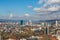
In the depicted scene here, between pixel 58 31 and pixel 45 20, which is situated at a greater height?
pixel 45 20

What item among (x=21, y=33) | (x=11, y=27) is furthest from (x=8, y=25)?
(x=21, y=33)

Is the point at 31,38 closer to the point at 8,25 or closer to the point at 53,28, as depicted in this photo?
the point at 8,25

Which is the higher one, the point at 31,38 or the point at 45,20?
the point at 45,20

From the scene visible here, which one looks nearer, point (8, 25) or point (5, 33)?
point (5, 33)

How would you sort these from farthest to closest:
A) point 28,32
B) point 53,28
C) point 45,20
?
point 53,28 < point 28,32 < point 45,20

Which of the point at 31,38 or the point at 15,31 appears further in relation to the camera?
the point at 15,31

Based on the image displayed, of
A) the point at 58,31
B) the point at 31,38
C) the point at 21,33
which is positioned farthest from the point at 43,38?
the point at 58,31

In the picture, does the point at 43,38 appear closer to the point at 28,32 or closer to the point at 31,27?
the point at 28,32

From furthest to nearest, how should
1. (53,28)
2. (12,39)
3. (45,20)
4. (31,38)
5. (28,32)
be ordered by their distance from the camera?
(53,28) < (28,32) < (45,20) < (31,38) < (12,39)

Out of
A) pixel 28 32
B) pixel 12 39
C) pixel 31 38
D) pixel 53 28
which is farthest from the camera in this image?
pixel 53 28
